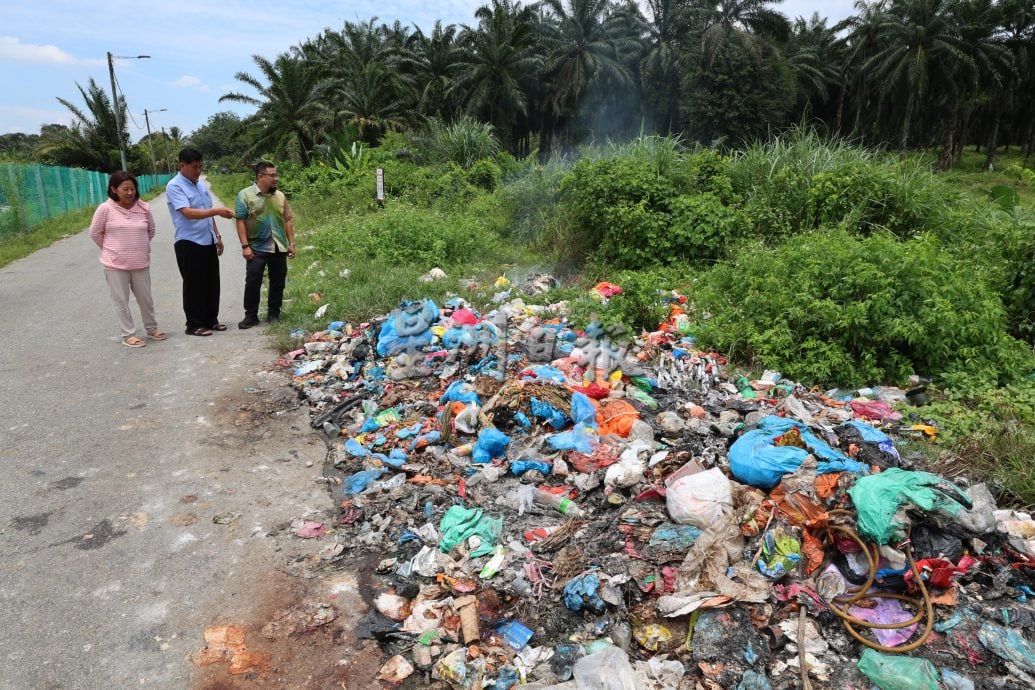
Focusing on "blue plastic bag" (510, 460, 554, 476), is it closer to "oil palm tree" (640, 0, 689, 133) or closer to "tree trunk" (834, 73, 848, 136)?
"oil palm tree" (640, 0, 689, 133)

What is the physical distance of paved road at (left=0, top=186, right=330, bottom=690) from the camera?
2334 mm

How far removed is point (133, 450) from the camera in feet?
12.1

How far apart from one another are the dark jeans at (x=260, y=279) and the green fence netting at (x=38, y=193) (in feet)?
29.8

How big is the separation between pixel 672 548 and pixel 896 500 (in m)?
0.94

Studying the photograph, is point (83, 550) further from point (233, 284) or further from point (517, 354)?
point (233, 284)

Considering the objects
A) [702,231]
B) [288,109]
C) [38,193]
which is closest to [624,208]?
[702,231]

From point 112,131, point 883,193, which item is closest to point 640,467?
point 883,193

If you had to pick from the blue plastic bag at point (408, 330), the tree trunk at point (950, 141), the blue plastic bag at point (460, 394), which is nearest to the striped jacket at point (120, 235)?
the blue plastic bag at point (408, 330)

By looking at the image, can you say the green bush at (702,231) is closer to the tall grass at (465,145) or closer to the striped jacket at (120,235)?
the striped jacket at (120,235)

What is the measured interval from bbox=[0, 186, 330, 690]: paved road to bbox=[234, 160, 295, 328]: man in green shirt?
0.61 meters

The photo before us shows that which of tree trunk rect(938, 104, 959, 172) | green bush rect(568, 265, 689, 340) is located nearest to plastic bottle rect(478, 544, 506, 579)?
green bush rect(568, 265, 689, 340)

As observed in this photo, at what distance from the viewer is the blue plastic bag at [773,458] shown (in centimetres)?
295

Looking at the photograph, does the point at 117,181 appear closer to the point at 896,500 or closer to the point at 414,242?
the point at 414,242

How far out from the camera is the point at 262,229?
573cm
